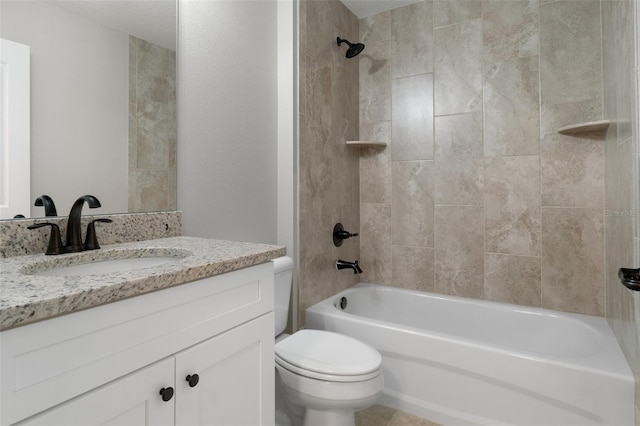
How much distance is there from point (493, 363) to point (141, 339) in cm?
145

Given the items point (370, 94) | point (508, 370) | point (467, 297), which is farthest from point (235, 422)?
point (370, 94)

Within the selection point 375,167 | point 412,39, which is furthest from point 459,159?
point 412,39

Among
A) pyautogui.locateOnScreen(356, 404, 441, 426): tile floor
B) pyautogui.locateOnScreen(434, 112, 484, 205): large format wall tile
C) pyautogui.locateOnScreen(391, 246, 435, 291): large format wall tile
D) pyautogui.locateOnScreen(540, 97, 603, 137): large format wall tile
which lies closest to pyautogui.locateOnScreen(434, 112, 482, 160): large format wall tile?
pyautogui.locateOnScreen(434, 112, 484, 205): large format wall tile

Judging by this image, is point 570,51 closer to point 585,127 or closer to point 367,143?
point 585,127

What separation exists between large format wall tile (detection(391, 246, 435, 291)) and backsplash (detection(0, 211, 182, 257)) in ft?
5.28

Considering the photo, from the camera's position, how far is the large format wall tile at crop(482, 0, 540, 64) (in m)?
2.07

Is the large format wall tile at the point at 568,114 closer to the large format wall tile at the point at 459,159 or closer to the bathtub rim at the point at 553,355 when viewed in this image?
the large format wall tile at the point at 459,159

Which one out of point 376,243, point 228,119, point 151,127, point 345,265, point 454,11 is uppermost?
point 454,11

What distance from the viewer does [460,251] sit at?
2303 mm

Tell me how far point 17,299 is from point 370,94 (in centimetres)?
246

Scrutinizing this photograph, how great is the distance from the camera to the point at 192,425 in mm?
838

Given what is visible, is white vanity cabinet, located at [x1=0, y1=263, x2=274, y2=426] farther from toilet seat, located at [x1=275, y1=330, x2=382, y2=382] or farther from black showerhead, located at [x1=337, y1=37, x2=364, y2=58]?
black showerhead, located at [x1=337, y1=37, x2=364, y2=58]

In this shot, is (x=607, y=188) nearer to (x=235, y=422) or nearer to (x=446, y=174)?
(x=446, y=174)

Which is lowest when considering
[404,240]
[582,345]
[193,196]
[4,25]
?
[582,345]
